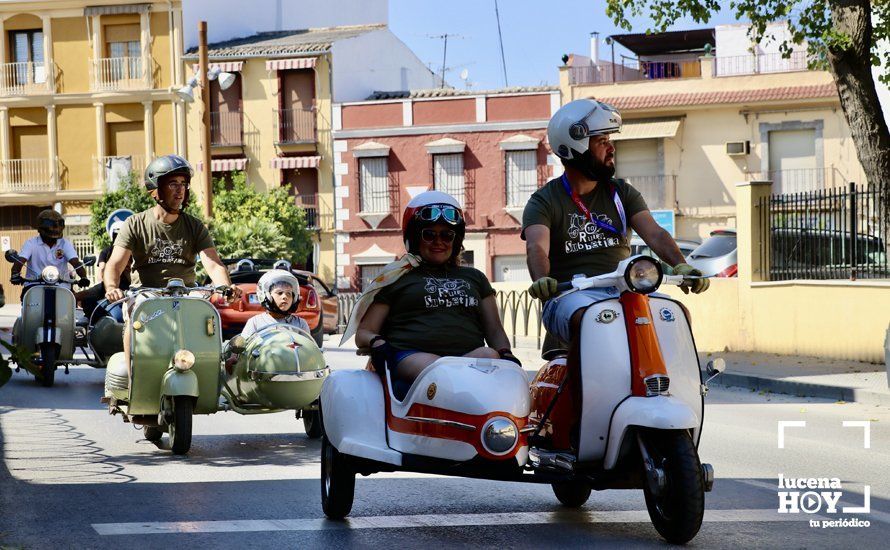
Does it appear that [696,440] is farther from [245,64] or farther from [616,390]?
[245,64]

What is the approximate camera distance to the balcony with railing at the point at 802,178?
147ft

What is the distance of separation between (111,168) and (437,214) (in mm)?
48910

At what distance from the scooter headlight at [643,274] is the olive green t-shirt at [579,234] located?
93cm

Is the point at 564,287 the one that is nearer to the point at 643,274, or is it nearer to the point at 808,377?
the point at 643,274

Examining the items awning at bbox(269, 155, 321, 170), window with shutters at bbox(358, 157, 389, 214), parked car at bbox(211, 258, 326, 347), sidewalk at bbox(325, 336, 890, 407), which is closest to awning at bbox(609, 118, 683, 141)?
window with shutters at bbox(358, 157, 389, 214)

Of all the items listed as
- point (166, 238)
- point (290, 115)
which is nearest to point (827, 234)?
point (166, 238)

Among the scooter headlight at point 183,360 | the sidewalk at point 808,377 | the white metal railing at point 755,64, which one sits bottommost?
the sidewalk at point 808,377

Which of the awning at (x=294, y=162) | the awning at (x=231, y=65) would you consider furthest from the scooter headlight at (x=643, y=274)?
the awning at (x=231, y=65)

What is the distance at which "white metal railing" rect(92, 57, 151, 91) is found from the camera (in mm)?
53969

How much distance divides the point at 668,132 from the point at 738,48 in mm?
5185

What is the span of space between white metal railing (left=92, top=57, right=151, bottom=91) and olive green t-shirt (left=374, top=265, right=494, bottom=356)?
48.9 meters

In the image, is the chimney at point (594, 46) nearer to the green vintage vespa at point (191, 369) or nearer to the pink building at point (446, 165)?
the pink building at point (446, 165)

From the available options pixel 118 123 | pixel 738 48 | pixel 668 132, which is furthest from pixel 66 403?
pixel 118 123

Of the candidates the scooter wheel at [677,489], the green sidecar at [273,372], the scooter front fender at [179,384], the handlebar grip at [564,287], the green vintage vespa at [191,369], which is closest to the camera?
the scooter wheel at [677,489]
